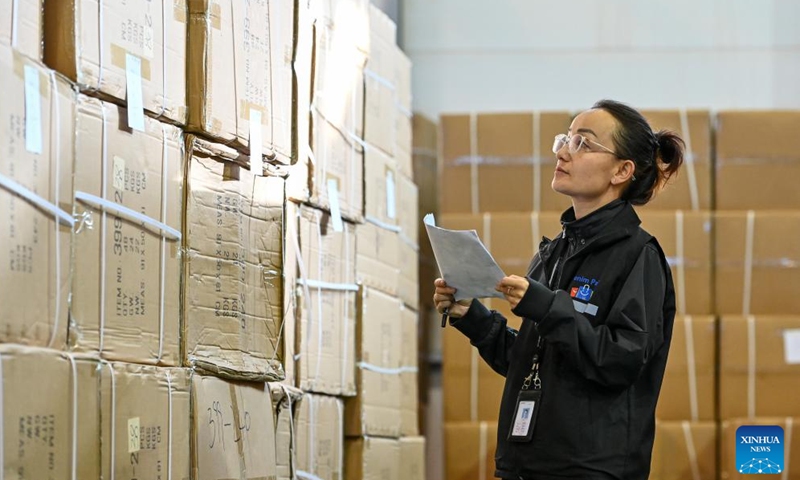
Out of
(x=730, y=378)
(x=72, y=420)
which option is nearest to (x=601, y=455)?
(x=72, y=420)

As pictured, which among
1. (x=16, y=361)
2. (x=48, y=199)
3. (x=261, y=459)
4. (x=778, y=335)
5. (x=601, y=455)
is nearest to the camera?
(x=16, y=361)

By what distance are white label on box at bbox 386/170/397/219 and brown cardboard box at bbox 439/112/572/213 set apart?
1.30 meters

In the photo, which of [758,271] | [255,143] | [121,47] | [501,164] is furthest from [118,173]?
[758,271]

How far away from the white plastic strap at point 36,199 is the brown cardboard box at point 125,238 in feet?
0.17

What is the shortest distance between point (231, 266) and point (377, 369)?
1605mm

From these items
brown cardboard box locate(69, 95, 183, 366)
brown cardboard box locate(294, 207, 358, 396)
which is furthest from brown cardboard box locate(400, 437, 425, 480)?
brown cardboard box locate(69, 95, 183, 366)

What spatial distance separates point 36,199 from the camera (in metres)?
2.25

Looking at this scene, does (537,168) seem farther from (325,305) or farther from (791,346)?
(325,305)

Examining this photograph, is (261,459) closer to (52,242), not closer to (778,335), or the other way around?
(52,242)

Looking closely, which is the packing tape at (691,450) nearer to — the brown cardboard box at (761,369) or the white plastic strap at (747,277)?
the brown cardboard box at (761,369)

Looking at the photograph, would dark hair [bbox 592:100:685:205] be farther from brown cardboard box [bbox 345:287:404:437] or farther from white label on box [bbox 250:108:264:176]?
brown cardboard box [bbox 345:287:404:437]

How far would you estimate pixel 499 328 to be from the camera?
286 centimetres

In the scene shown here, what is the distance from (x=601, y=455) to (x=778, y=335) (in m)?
3.71

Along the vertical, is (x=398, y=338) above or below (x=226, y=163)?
below
